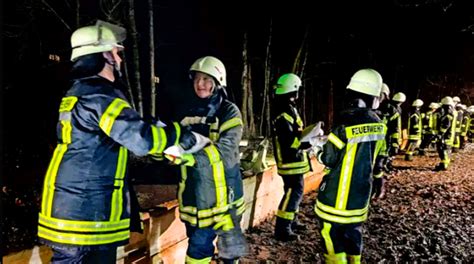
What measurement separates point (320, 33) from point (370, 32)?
422 centimetres

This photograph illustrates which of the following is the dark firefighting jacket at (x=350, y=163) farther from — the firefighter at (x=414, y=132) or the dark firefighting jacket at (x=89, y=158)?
the firefighter at (x=414, y=132)

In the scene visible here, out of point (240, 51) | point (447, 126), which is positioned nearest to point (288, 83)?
point (447, 126)

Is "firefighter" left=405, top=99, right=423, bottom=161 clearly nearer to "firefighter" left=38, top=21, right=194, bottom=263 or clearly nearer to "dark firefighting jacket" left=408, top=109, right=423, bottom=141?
"dark firefighting jacket" left=408, top=109, right=423, bottom=141

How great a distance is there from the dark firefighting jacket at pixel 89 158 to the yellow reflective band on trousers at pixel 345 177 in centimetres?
Answer: 172

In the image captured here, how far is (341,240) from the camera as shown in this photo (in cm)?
368

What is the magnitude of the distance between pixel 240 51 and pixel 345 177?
1381cm

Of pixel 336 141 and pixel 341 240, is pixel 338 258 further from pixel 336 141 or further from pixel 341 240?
pixel 336 141

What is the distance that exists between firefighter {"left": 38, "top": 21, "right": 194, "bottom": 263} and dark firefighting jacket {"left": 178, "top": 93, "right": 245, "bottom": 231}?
2.10 feet

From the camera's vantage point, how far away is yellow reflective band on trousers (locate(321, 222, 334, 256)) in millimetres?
3639

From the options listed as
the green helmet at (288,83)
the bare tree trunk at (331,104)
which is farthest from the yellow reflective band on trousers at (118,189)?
the bare tree trunk at (331,104)

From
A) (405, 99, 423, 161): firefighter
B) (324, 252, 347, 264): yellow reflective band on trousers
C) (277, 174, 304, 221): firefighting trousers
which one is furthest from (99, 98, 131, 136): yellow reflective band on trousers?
(405, 99, 423, 161): firefighter

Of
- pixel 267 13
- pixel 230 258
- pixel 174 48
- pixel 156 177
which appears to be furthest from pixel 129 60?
pixel 230 258

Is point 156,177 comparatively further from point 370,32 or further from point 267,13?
point 370,32

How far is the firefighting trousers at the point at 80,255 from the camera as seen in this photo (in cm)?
251
